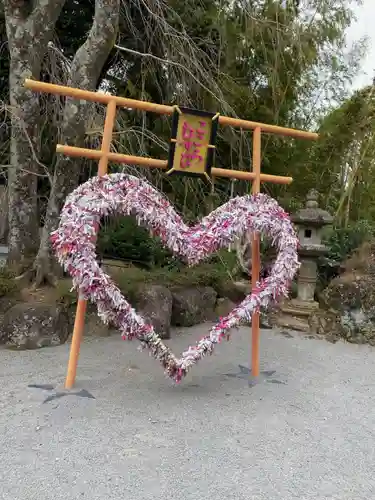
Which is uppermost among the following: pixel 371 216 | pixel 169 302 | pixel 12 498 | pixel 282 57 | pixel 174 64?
pixel 282 57

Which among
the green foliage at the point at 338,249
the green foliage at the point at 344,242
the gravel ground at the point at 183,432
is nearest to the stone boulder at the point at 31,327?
the gravel ground at the point at 183,432

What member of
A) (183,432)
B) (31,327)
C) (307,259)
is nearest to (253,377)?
(183,432)

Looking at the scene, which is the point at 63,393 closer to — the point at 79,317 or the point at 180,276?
the point at 79,317

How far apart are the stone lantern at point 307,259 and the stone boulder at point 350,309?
0.21 meters

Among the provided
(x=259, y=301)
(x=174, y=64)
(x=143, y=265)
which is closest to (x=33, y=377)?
(x=259, y=301)

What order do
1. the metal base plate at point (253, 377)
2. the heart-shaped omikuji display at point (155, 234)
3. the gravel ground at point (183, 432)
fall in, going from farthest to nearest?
the metal base plate at point (253, 377), the heart-shaped omikuji display at point (155, 234), the gravel ground at point (183, 432)

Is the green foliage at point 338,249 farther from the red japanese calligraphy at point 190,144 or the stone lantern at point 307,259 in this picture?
the red japanese calligraphy at point 190,144

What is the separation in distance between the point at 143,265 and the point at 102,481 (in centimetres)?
364

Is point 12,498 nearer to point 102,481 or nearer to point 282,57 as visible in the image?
point 102,481

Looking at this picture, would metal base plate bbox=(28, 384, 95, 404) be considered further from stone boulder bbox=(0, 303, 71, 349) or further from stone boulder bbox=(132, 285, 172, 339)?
stone boulder bbox=(132, 285, 172, 339)

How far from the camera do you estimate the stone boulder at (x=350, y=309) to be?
14.6ft

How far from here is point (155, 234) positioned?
2764mm

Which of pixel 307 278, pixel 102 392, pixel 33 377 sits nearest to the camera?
pixel 102 392

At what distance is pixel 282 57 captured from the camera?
16.8ft
